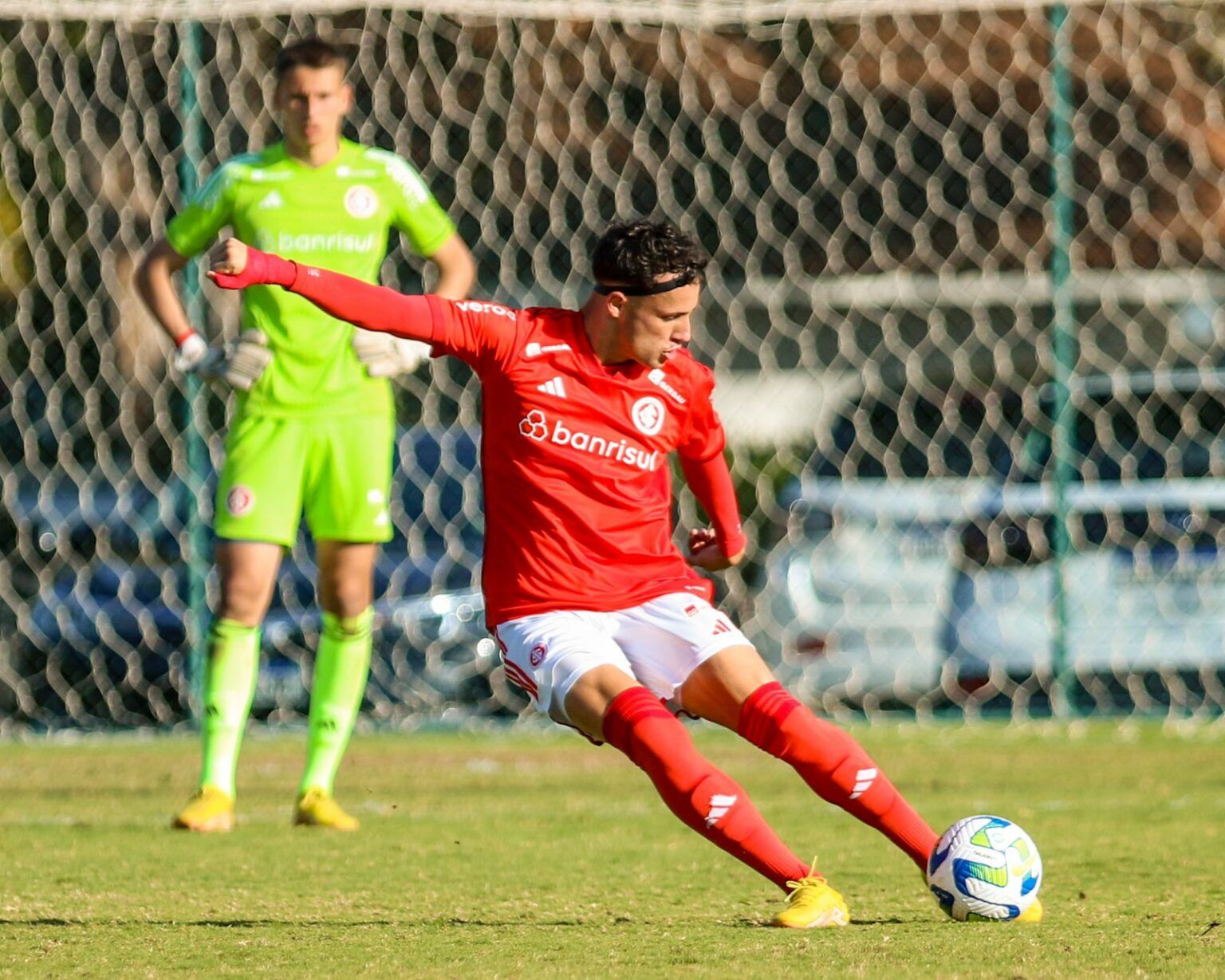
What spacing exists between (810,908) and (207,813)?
242cm

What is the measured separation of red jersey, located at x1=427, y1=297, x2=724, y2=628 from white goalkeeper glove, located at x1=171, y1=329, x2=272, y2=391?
1.59m

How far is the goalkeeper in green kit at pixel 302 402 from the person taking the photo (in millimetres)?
6238

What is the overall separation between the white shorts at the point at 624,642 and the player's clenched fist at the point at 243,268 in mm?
857

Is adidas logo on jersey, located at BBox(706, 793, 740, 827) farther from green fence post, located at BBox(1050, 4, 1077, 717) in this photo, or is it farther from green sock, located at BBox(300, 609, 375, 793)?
green fence post, located at BBox(1050, 4, 1077, 717)

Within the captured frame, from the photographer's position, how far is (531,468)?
4.73 m

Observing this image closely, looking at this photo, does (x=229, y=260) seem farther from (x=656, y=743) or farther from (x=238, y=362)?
(x=238, y=362)

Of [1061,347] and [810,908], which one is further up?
[810,908]

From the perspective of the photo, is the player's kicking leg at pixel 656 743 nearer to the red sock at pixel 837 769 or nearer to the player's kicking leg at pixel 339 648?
the red sock at pixel 837 769

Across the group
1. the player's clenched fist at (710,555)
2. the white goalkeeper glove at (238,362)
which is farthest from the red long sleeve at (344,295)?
the white goalkeeper glove at (238,362)

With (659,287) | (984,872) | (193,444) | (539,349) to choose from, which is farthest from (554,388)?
(193,444)

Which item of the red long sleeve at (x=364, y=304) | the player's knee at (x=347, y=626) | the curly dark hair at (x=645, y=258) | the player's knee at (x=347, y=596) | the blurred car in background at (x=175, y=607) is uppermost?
the curly dark hair at (x=645, y=258)

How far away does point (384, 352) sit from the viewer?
6191 millimetres

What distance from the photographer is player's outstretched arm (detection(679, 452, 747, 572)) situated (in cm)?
504

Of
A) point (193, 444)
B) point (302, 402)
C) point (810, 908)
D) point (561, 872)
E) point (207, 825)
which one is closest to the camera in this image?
point (810, 908)
